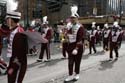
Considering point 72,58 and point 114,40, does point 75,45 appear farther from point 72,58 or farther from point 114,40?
point 114,40

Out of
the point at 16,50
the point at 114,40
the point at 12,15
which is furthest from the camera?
the point at 114,40

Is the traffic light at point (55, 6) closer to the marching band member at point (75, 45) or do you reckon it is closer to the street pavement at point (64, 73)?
the street pavement at point (64, 73)

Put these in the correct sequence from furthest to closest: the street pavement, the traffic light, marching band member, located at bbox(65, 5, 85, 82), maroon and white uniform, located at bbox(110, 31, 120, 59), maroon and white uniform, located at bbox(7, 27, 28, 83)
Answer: the traffic light, maroon and white uniform, located at bbox(110, 31, 120, 59), the street pavement, marching band member, located at bbox(65, 5, 85, 82), maroon and white uniform, located at bbox(7, 27, 28, 83)

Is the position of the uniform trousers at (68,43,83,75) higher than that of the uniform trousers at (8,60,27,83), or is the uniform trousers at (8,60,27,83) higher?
the uniform trousers at (8,60,27,83)

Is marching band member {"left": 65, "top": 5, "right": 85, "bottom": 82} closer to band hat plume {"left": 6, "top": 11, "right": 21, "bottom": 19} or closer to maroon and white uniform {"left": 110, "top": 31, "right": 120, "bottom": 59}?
band hat plume {"left": 6, "top": 11, "right": 21, "bottom": 19}

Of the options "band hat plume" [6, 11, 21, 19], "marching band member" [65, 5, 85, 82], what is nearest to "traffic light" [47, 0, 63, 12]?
"marching band member" [65, 5, 85, 82]

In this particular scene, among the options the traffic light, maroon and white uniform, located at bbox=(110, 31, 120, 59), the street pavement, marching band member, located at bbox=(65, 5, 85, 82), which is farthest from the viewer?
the traffic light

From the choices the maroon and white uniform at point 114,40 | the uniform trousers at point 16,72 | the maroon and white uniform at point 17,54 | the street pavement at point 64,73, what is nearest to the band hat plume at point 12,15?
the maroon and white uniform at point 17,54

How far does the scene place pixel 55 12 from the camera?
2766 inches

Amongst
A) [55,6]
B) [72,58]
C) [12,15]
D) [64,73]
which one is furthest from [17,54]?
[55,6]

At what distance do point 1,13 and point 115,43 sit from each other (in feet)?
41.5

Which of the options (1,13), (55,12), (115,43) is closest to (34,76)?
(115,43)

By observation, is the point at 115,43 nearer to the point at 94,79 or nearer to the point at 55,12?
the point at 94,79

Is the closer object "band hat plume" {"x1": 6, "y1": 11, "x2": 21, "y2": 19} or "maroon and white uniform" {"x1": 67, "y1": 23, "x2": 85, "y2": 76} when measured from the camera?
"band hat plume" {"x1": 6, "y1": 11, "x2": 21, "y2": 19}
